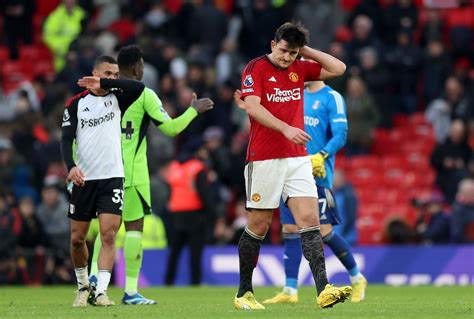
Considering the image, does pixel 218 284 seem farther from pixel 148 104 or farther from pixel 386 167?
pixel 148 104

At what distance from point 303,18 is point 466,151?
4962 mm

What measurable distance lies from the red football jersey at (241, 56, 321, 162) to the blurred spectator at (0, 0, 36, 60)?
17.2m

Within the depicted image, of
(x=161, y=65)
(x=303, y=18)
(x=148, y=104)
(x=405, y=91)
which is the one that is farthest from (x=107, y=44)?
(x=148, y=104)

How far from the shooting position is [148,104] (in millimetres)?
13836

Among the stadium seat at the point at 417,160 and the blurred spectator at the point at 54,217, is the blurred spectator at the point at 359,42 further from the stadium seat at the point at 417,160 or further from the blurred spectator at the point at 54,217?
the blurred spectator at the point at 54,217

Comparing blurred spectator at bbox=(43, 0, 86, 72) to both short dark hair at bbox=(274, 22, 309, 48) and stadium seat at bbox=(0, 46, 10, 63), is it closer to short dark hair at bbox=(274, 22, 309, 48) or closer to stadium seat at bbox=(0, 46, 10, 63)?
stadium seat at bbox=(0, 46, 10, 63)

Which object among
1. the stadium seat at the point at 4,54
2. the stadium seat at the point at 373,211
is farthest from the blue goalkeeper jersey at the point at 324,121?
the stadium seat at the point at 4,54

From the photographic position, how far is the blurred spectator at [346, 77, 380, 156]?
82.7ft

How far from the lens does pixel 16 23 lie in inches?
1139

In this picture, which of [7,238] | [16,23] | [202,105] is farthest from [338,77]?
[202,105]

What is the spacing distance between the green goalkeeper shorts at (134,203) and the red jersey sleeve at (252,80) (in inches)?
79.3

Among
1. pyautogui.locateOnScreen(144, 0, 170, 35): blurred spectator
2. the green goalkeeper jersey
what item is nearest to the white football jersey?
the green goalkeeper jersey

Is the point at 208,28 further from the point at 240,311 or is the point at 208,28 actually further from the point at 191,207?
the point at 240,311

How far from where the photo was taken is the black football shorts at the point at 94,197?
13.2m
